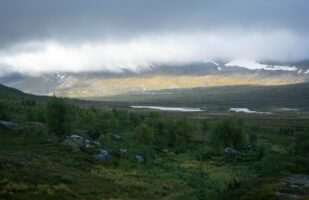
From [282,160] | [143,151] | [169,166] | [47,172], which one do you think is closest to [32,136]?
[143,151]

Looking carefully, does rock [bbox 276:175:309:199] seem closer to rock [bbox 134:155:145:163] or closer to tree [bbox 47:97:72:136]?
rock [bbox 134:155:145:163]

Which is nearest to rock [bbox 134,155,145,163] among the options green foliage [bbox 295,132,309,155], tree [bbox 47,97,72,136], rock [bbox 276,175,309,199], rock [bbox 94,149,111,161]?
rock [bbox 94,149,111,161]

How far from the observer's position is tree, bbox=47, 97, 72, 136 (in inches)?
4141

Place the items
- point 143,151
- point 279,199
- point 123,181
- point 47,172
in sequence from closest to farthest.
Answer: point 279,199
point 47,172
point 123,181
point 143,151

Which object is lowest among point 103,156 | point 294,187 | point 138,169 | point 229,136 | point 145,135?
point 138,169

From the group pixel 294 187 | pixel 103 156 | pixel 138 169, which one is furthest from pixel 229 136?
pixel 294 187

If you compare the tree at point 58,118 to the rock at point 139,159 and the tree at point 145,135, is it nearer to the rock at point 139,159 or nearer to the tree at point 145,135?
the tree at point 145,135

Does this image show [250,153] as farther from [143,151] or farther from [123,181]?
[123,181]

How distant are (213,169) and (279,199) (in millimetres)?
40176

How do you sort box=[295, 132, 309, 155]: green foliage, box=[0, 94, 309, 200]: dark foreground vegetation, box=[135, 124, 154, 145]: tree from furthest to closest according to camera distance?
box=[135, 124, 154, 145]: tree → box=[295, 132, 309, 155]: green foliage → box=[0, 94, 309, 200]: dark foreground vegetation

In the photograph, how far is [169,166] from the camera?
73188mm

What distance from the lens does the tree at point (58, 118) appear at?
345 feet

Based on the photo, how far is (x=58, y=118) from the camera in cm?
10656

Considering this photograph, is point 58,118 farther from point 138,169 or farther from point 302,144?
point 302,144
